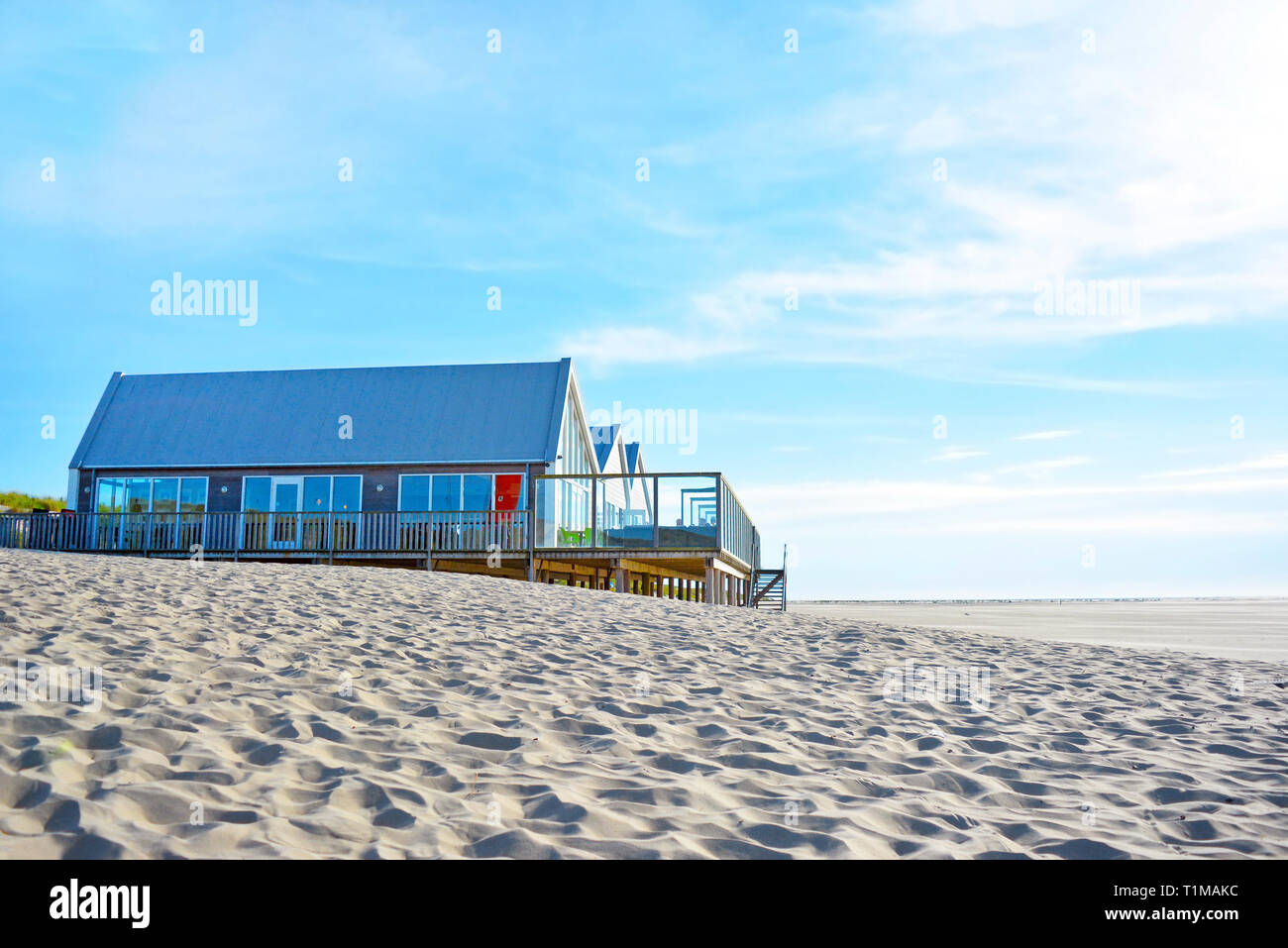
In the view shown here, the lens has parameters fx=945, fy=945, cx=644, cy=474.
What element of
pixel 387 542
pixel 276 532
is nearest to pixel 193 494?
pixel 276 532

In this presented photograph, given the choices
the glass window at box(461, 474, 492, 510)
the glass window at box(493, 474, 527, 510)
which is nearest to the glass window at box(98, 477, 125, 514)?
the glass window at box(461, 474, 492, 510)

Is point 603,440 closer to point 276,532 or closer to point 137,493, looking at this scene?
point 276,532

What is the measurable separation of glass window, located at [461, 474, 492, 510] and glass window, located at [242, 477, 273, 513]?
5.33 m

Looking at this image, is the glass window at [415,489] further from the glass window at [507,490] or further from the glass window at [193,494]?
the glass window at [193,494]

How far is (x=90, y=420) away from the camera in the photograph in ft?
86.8

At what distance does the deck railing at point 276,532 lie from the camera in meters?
20.6

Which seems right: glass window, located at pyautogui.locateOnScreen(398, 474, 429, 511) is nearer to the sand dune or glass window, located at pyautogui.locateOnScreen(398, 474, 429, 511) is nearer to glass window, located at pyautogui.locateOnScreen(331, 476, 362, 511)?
glass window, located at pyautogui.locateOnScreen(331, 476, 362, 511)

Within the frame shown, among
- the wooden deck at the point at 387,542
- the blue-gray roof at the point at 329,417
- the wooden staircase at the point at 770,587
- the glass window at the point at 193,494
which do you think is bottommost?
the wooden staircase at the point at 770,587

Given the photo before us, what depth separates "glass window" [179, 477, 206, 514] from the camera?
82.4 feet

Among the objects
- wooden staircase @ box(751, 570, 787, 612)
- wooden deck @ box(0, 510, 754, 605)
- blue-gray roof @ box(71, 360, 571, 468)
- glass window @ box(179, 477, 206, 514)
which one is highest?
blue-gray roof @ box(71, 360, 571, 468)

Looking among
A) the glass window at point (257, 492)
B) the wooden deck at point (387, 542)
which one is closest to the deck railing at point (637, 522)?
the wooden deck at point (387, 542)

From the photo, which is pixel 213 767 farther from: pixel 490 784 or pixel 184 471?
pixel 184 471

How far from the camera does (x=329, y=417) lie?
2575 centimetres

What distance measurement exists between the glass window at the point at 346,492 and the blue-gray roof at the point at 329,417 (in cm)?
54
